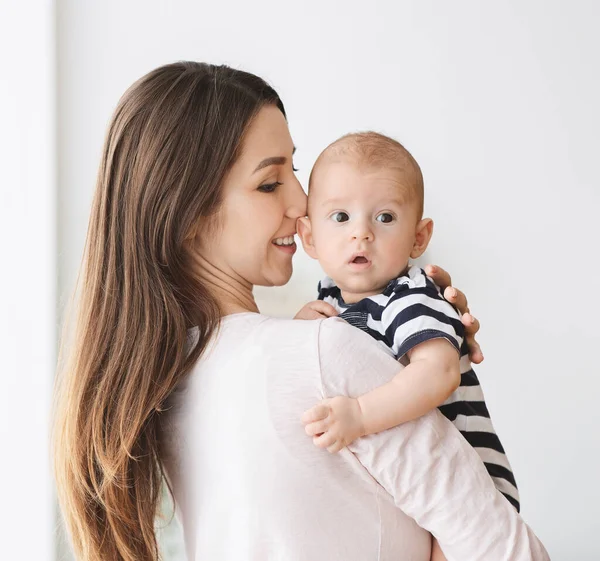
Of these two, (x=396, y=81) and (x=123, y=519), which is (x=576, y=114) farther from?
(x=123, y=519)

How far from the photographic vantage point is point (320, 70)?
2.70 metres

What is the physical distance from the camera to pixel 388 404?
108 cm

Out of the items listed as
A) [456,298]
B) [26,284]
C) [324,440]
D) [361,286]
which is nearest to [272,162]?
[361,286]

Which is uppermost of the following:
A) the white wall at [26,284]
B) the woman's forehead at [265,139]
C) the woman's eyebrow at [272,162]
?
the woman's forehead at [265,139]

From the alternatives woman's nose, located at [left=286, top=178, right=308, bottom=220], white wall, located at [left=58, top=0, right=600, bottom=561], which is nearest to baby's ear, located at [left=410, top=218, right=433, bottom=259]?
woman's nose, located at [left=286, top=178, right=308, bottom=220]

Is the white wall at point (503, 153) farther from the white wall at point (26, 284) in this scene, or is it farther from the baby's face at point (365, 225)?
the baby's face at point (365, 225)

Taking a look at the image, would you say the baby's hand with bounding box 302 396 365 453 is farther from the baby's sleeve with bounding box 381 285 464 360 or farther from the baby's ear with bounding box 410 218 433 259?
the baby's ear with bounding box 410 218 433 259

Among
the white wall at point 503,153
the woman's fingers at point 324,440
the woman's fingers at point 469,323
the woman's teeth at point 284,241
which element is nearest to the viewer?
the woman's fingers at point 324,440

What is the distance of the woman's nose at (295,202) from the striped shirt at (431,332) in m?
0.19

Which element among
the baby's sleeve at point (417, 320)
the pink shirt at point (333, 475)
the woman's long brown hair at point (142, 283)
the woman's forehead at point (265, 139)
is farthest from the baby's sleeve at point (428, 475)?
the woman's forehead at point (265, 139)

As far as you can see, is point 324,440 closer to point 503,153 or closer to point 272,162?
point 272,162

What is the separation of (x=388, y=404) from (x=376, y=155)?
471mm

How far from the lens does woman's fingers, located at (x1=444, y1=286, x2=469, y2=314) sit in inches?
51.3

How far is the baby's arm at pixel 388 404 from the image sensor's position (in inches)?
41.6
